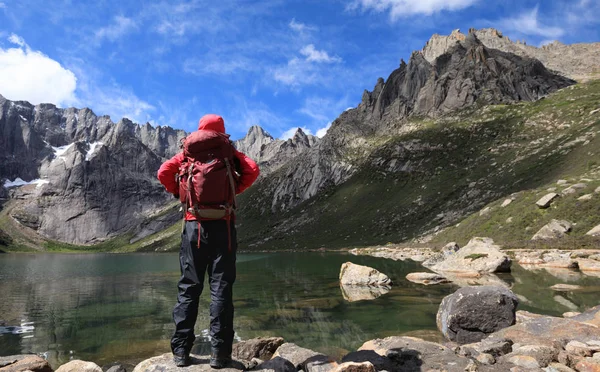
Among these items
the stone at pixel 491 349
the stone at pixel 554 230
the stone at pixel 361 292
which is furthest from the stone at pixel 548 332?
the stone at pixel 554 230

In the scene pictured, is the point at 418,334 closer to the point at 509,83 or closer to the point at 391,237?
the point at 391,237

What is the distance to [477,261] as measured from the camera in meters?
31.4

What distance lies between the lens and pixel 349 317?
1719cm

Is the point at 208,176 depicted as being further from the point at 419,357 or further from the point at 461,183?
the point at 461,183

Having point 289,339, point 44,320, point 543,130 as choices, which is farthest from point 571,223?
point 543,130

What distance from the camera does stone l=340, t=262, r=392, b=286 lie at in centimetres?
2738

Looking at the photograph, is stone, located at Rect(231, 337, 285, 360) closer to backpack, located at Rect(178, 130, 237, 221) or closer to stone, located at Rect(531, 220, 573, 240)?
backpack, located at Rect(178, 130, 237, 221)

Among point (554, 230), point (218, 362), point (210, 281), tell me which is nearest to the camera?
point (218, 362)

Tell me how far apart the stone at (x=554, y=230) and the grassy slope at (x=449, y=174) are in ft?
22.4

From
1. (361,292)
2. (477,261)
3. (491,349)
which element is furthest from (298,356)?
(477,261)

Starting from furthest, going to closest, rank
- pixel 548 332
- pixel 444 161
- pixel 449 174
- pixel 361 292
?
pixel 444 161, pixel 449 174, pixel 361 292, pixel 548 332

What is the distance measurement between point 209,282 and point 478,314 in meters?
9.49

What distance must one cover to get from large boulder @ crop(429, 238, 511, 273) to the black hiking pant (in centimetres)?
2837

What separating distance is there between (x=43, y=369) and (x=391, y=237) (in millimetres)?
94595
